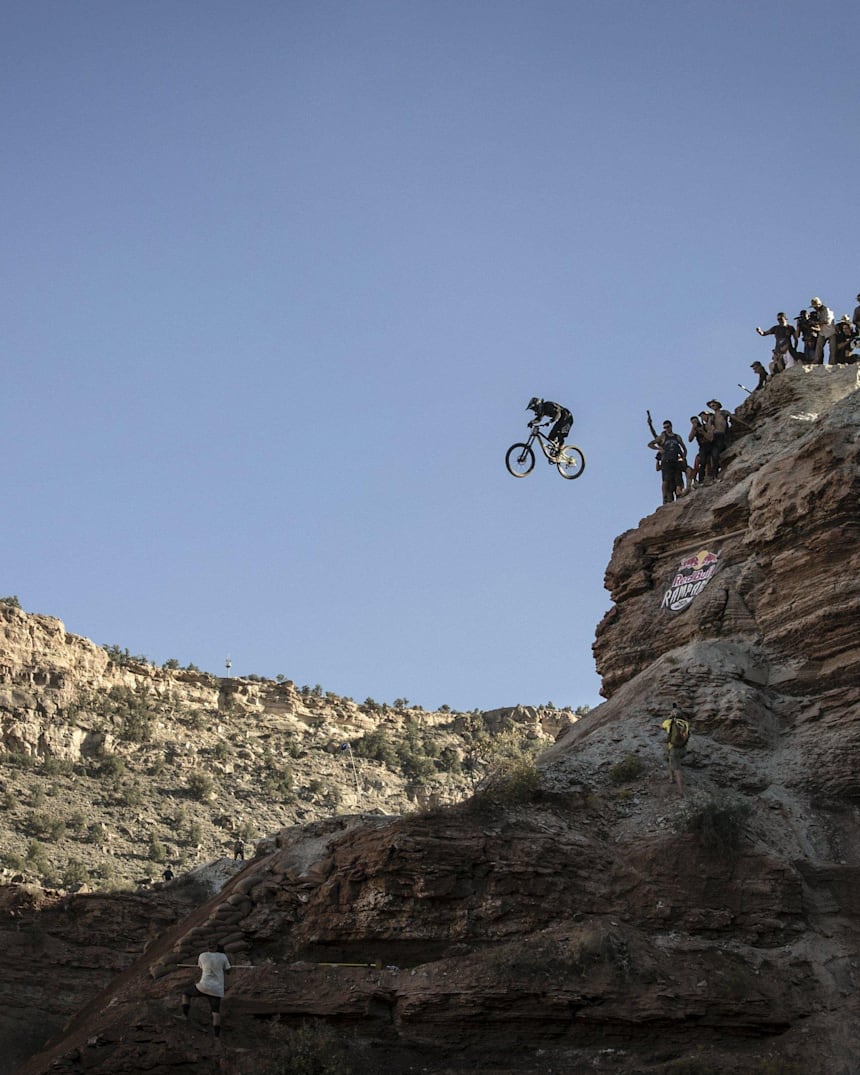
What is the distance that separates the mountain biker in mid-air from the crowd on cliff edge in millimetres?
3565

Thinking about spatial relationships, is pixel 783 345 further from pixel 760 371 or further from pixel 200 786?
pixel 200 786

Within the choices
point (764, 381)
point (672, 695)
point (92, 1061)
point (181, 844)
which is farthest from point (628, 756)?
point (181, 844)

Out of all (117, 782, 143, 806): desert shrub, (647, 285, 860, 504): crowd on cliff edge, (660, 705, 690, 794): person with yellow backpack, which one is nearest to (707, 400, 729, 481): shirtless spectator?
(647, 285, 860, 504): crowd on cliff edge

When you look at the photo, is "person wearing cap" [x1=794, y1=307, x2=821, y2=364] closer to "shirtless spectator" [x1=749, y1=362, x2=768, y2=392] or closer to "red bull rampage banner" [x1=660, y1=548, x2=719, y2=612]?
"shirtless spectator" [x1=749, y1=362, x2=768, y2=392]

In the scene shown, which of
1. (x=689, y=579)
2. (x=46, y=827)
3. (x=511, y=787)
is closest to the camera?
(x=511, y=787)

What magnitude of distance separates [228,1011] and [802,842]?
29.4 ft

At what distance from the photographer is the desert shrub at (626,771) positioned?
19.8 m

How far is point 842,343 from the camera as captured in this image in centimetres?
3008

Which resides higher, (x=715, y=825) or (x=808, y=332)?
(x=808, y=332)

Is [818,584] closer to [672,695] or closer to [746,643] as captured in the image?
[746,643]

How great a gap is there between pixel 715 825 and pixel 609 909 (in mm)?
2179

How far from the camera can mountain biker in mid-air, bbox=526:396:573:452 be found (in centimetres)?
2691

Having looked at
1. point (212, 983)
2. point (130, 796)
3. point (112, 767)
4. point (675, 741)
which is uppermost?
point (112, 767)

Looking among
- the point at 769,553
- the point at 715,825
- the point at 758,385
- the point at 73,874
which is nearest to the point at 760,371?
the point at 758,385
